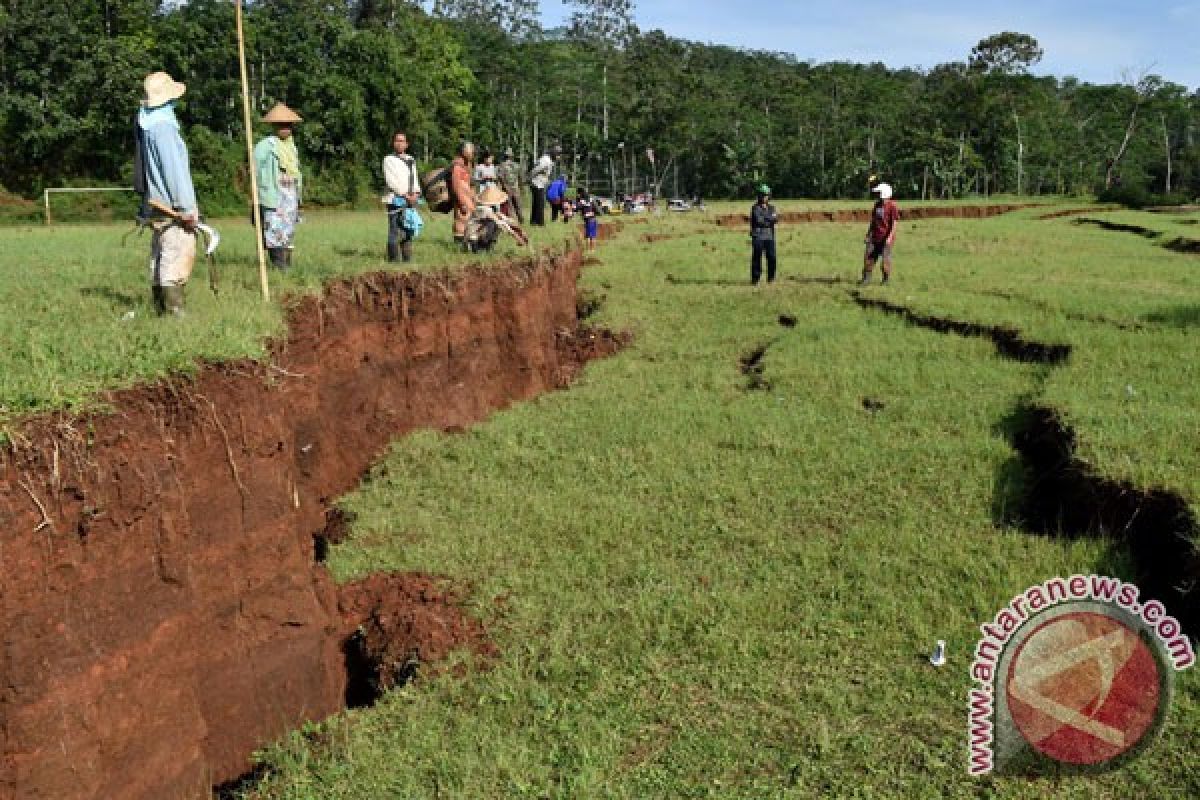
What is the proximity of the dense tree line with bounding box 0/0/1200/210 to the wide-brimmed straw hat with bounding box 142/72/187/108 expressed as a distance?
26.6 meters

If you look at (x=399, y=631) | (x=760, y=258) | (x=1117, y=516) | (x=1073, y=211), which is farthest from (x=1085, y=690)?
(x=1073, y=211)

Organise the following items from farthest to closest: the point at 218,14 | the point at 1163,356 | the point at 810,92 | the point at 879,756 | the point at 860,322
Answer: the point at 810,92 < the point at 218,14 < the point at 860,322 < the point at 1163,356 < the point at 879,756

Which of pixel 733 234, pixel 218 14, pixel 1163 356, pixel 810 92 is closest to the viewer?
pixel 1163 356

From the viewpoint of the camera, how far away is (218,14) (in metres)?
36.5

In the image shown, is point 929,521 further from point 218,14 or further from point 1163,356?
point 218,14

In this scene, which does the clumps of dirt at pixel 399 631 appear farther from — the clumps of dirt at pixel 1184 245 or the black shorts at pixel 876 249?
the clumps of dirt at pixel 1184 245

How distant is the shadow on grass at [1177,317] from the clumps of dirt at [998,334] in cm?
147

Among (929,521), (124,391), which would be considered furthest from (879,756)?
(124,391)

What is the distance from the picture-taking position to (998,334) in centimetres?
1085

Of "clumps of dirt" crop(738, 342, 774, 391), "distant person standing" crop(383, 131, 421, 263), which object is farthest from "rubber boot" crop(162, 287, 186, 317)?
"clumps of dirt" crop(738, 342, 774, 391)

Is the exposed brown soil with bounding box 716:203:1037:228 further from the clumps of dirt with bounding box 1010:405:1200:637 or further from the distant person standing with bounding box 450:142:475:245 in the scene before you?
the clumps of dirt with bounding box 1010:405:1200:637

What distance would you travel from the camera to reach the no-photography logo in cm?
431

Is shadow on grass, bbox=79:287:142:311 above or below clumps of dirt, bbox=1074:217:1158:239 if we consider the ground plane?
below

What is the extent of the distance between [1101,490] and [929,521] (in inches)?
43.0
